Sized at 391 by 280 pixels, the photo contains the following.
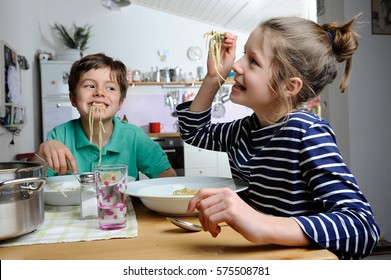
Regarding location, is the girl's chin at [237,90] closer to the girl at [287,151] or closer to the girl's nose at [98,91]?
the girl at [287,151]

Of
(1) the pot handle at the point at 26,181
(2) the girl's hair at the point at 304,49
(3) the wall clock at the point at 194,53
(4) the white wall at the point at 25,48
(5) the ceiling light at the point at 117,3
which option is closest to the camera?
(1) the pot handle at the point at 26,181

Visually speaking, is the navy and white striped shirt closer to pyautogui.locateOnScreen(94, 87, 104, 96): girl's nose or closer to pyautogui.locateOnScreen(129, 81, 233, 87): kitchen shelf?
pyautogui.locateOnScreen(94, 87, 104, 96): girl's nose

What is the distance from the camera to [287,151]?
2.27 ft

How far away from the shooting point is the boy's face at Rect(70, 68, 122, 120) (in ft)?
3.88

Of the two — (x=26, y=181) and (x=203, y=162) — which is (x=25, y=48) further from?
(x=26, y=181)

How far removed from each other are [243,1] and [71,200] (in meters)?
3.25

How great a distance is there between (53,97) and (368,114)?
301 cm

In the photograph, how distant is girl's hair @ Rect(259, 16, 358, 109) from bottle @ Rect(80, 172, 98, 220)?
43cm

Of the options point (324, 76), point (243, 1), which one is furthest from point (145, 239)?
point (243, 1)

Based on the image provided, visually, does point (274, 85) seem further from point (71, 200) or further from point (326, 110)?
point (326, 110)

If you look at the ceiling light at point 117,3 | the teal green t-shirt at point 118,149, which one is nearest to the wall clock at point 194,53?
the ceiling light at point 117,3

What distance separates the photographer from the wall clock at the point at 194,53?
4.41 m

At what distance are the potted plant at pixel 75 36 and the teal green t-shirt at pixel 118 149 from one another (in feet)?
9.46
